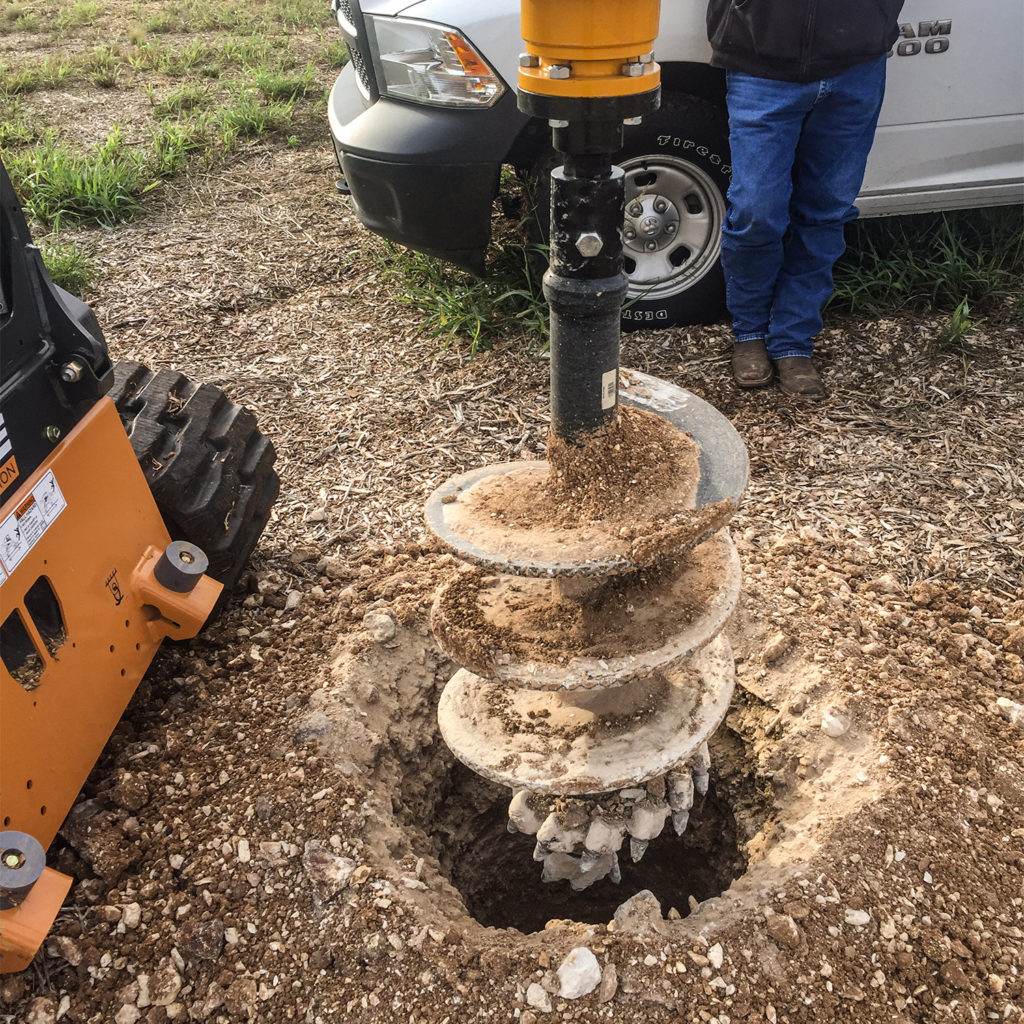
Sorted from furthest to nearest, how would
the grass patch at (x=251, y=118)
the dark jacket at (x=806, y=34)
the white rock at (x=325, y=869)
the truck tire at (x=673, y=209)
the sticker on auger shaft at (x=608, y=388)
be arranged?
the grass patch at (x=251, y=118) < the truck tire at (x=673, y=209) < the dark jacket at (x=806, y=34) < the white rock at (x=325, y=869) < the sticker on auger shaft at (x=608, y=388)

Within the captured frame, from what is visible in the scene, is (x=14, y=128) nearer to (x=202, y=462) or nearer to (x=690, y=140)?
(x=690, y=140)

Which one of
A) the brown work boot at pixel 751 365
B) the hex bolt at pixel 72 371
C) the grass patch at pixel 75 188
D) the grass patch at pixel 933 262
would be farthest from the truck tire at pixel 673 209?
the grass patch at pixel 75 188

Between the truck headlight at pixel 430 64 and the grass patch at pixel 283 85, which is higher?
the truck headlight at pixel 430 64

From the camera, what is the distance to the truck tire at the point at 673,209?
154 inches

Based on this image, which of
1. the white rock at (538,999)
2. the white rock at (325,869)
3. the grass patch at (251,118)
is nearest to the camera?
the white rock at (538,999)

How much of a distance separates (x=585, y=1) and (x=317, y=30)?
9.70 m

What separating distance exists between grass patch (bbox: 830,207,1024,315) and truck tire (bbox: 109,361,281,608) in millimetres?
2935

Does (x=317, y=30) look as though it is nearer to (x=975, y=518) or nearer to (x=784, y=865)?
(x=975, y=518)

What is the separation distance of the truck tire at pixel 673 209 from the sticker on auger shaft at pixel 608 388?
80.3 inches

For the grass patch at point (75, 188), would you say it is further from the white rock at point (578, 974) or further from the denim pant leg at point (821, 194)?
the white rock at point (578, 974)

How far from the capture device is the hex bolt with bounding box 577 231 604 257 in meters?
1.65

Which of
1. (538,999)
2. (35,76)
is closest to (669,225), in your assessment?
(538,999)

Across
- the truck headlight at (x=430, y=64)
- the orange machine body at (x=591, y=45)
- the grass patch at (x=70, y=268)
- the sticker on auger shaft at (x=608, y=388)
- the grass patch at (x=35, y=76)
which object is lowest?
the grass patch at (x=70, y=268)

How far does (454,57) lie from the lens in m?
3.66
